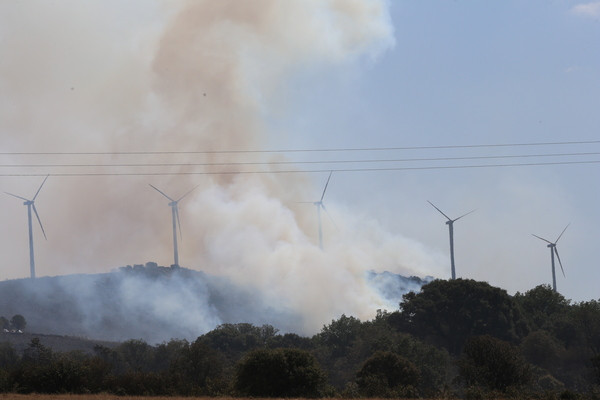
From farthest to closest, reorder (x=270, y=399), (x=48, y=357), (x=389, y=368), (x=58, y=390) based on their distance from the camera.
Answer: (x=48, y=357)
(x=389, y=368)
(x=58, y=390)
(x=270, y=399)

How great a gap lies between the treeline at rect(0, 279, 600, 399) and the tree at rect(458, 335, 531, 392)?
17cm

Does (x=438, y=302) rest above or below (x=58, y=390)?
above

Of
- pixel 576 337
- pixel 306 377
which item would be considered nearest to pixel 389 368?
pixel 306 377

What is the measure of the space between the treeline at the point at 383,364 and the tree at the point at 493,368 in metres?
0.17

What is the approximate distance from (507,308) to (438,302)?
1513cm

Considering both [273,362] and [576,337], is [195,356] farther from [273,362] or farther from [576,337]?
[576,337]

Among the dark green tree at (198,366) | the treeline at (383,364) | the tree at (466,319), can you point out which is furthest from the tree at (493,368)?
the tree at (466,319)

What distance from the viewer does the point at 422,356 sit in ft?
516

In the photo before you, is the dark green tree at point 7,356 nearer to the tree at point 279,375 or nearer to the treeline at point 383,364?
the treeline at point 383,364

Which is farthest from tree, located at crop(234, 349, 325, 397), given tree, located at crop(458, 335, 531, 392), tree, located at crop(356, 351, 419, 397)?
tree, located at crop(458, 335, 531, 392)

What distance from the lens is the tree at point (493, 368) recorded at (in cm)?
11819

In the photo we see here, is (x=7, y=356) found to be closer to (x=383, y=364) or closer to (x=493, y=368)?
(x=383, y=364)

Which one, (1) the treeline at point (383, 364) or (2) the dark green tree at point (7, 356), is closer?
(1) the treeline at point (383, 364)

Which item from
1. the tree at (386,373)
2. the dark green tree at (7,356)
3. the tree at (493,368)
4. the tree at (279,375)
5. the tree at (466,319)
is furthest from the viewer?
the tree at (466,319)
